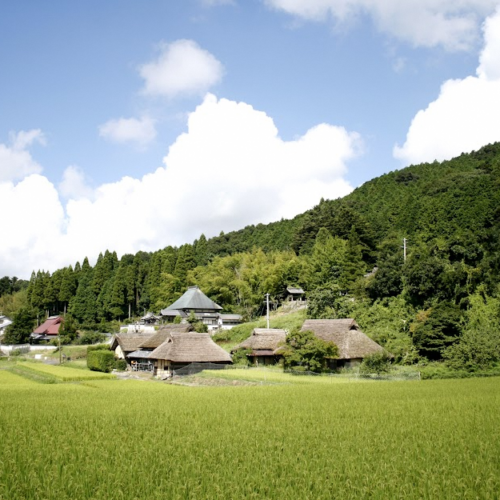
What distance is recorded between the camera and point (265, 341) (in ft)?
110

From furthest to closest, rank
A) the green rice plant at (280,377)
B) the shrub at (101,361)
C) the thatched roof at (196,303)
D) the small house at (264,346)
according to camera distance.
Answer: the thatched roof at (196,303) → the shrub at (101,361) → the small house at (264,346) → the green rice plant at (280,377)

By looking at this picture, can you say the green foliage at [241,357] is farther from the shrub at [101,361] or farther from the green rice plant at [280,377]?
the shrub at [101,361]

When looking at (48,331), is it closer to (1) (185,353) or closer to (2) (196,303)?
(2) (196,303)

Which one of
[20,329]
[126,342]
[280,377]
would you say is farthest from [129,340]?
[20,329]

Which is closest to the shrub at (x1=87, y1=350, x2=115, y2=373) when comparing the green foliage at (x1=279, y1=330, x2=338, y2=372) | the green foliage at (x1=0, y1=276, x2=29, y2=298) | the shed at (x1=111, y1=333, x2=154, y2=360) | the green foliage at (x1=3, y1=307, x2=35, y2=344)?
the shed at (x1=111, y1=333, x2=154, y2=360)

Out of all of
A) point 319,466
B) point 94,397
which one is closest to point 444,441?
point 319,466

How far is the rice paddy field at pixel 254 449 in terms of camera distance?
253 inches

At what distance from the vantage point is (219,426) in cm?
1152

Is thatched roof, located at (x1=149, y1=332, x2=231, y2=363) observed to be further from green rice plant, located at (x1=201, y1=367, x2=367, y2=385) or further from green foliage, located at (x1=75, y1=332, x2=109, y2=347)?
green foliage, located at (x1=75, y1=332, x2=109, y2=347)

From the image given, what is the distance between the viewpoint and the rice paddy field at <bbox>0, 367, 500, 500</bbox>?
6418mm

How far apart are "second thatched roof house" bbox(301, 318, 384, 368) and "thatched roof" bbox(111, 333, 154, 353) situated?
15644 millimetres

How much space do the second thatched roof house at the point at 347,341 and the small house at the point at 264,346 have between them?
3.08m

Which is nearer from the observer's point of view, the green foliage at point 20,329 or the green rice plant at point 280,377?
the green rice plant at point 280,377

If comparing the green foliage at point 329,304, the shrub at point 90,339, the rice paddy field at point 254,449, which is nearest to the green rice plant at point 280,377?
the rice paddy field at point 254,449
